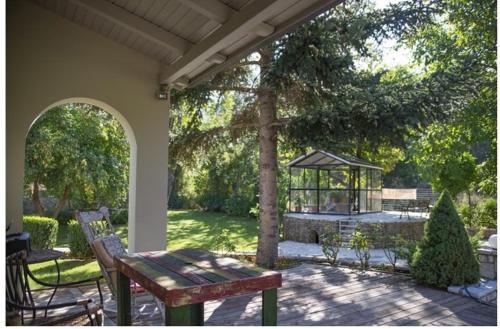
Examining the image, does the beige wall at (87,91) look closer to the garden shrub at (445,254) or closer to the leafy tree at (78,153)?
the garden shrub at (445,254)

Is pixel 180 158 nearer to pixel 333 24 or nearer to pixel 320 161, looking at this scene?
pixel 333 24

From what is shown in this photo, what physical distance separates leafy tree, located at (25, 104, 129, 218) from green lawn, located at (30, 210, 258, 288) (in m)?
1.55

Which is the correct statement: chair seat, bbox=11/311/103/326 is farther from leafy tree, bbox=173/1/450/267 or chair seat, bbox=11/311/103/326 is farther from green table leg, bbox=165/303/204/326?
leafy tree, bbox=173/1/450/267

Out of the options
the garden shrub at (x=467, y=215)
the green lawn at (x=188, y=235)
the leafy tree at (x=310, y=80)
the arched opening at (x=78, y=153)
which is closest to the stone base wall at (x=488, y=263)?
the leafy tree at (x=310, y=80)

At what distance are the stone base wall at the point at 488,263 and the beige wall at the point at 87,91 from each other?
173 inches

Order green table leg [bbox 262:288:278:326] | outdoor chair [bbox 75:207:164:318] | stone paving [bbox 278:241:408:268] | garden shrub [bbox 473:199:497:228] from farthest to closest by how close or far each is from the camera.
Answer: garden shrub [bbox 473:199:497:228], stone paving [bbox 278:241:408:268], outdoor chair [bbox 75:207:164:318], green table leg [bbox 262:288:278:326]

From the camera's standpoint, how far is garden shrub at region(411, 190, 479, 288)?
505 cm

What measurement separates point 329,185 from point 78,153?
7114mm

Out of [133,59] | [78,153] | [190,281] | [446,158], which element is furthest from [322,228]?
[190,281]

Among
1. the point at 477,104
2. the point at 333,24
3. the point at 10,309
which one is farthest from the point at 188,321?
the point at 477,104

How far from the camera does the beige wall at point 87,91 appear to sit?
4.25 metres

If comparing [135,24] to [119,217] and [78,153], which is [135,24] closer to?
[78,153]

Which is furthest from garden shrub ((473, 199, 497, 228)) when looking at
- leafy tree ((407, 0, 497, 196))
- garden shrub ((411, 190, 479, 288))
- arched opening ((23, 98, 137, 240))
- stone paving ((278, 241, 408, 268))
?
arched opening ((23, 98, 137, 240))

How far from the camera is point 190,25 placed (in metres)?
4.07
